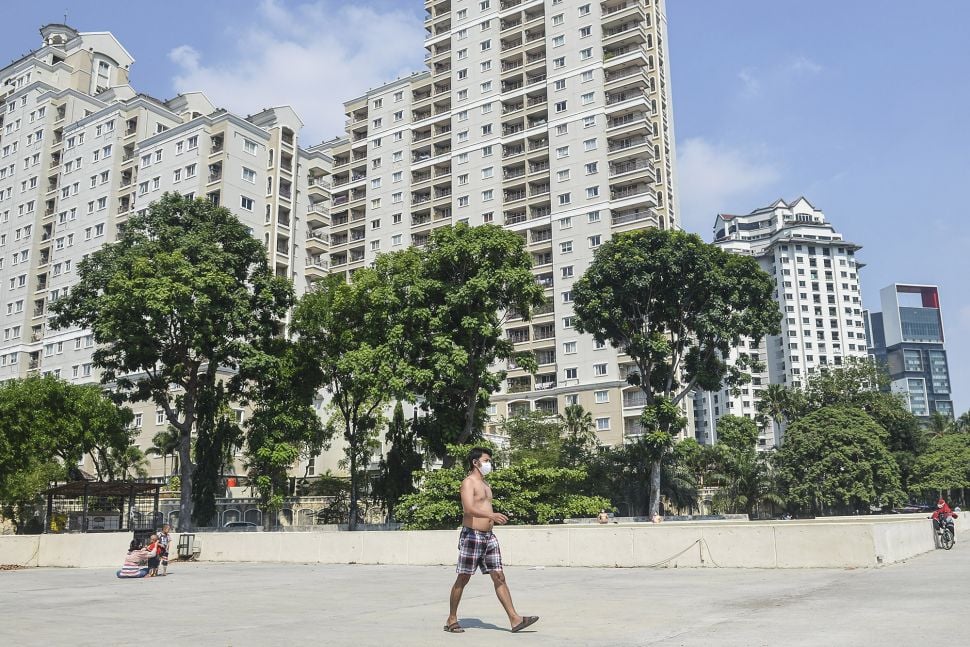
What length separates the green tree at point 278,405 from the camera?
3828 cm

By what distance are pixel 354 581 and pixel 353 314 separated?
82.6ft

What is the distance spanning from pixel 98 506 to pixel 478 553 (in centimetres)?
3752

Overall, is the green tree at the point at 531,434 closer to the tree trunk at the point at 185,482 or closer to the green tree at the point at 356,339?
the green tree at the point at 356,339

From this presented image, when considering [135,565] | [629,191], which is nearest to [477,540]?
[135,565]

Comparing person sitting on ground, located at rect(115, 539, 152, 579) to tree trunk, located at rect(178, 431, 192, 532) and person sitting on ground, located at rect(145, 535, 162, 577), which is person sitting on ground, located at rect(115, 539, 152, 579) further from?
tree trunk, located at rect(178, 431, 192, 532)

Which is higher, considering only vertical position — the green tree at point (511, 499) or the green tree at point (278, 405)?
the green tree at point (278, 405)

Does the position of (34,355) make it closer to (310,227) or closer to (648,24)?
(310,227)

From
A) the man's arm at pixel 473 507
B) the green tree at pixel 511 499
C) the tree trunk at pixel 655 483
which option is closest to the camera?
the man's arm at pixel 473 507

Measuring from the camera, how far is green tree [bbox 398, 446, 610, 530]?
29031 mm

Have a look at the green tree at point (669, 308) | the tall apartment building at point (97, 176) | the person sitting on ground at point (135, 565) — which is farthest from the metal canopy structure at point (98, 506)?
the tall apartment building at point (97, 176)

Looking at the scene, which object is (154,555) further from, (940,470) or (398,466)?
(940,470)

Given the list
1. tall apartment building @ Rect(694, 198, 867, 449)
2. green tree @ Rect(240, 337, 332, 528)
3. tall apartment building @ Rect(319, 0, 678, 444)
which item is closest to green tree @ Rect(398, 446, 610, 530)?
green tree @ Rect(240, 337, 332, 528)

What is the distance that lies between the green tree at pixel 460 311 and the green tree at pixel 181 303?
26.2 ft

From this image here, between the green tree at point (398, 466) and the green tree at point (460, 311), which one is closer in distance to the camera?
the green tree at point (460, 311)
